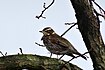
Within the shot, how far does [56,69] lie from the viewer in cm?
554

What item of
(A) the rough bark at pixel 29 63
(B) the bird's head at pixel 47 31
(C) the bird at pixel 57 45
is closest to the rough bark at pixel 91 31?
(A) the rough bark at pixel 29 63

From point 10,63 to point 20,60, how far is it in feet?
0.59

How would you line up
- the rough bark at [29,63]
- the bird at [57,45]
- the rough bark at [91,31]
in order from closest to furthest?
the rough bark at [29,63], the rough bark at [91,31], the bird at [57,45]

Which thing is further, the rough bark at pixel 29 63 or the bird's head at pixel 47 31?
the bird's head at pixel 47 31

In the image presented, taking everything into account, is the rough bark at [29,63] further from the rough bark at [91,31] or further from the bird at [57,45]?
the bird at [57,45]

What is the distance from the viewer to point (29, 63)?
18.2 ft

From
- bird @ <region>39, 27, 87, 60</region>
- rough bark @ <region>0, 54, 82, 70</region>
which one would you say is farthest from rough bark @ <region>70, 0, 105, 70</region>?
bird @ <region>39, 27, 87, 60</region>

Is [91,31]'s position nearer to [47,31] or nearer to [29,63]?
[29,63]

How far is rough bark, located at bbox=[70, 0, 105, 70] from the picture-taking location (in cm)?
564

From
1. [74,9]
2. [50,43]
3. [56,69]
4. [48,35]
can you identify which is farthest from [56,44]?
[56,69]

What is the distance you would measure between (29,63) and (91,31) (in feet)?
4.19

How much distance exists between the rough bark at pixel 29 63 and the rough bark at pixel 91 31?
1.87 feet

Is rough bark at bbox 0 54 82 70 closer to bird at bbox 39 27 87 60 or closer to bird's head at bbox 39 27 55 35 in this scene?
bird at bbox 39 27 87 60

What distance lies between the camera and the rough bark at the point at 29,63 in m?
5.50
